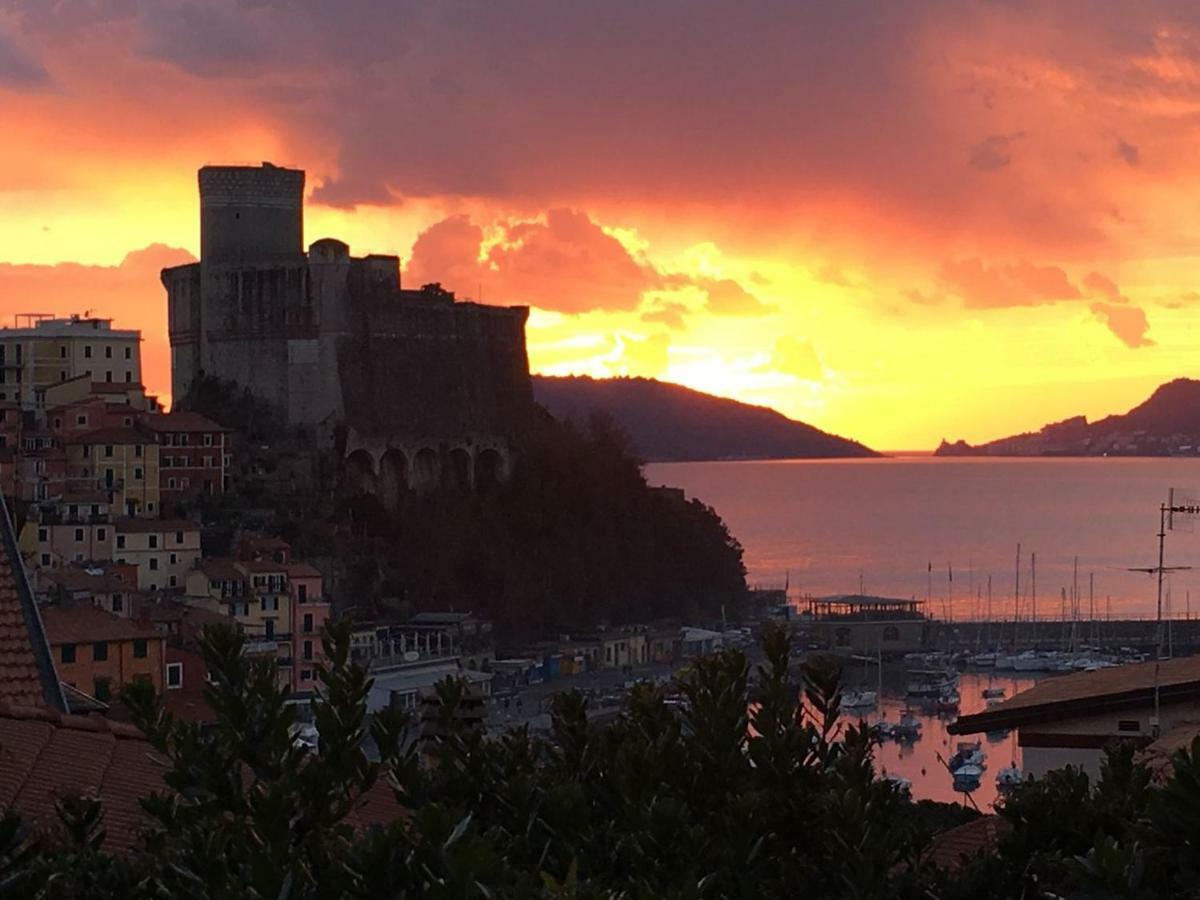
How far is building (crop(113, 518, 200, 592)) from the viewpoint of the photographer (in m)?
63.0

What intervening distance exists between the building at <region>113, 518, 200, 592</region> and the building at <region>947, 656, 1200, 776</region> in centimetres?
4987

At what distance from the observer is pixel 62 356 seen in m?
75.6

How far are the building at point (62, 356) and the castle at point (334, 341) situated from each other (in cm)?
173

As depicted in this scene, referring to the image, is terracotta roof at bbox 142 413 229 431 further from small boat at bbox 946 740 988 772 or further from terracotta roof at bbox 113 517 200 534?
small boat at bbox 946 740 988 772

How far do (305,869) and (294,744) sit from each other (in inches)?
37.7

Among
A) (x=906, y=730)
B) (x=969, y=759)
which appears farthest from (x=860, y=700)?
(x=969, y=759)

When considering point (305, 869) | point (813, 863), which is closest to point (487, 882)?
point (305, 869)

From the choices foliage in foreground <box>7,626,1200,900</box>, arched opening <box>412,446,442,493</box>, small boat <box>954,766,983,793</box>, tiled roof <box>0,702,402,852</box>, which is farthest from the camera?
arched opening <box>412,446,442,493</box>

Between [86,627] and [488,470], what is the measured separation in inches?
1342

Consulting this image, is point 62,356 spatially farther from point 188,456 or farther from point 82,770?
point 82,770

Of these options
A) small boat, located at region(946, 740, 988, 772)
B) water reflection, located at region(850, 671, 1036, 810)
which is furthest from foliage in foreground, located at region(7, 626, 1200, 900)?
small boat, located at region(946, 740, 988, 772)

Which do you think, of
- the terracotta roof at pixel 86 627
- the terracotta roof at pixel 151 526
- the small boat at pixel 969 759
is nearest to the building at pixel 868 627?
the small boat at pixel 969 759

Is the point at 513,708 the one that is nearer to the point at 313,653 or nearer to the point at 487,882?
the point at 313,653

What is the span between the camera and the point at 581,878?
25.3 ft
